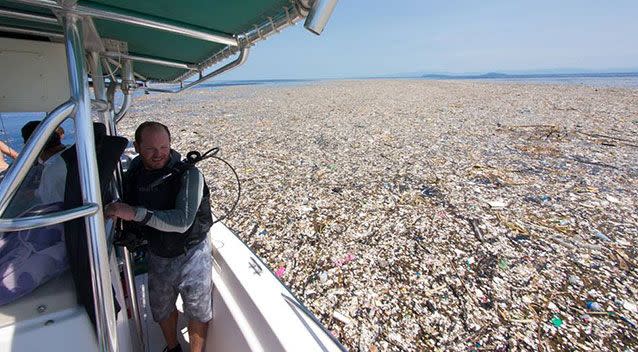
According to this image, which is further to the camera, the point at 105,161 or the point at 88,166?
the point at 105,161

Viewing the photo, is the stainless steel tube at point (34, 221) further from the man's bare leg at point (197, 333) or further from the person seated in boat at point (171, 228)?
the man's bare leg at point (197, 333)

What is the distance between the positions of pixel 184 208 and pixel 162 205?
0.19 m

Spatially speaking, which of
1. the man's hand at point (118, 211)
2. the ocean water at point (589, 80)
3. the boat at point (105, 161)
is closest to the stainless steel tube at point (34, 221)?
the boat at point (105, 161)

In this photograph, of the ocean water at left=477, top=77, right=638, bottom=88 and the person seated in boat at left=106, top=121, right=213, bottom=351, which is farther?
the ocean water at left=477, top=77, right=638, bottom=88

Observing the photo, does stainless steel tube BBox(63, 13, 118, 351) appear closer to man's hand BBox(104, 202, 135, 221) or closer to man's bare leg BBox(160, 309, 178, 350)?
man's hand BBox(104, 202, 135, 221)

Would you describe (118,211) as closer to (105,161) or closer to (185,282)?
(105,161)

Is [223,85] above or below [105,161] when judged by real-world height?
above

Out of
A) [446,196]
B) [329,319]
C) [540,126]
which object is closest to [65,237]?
[329,319]

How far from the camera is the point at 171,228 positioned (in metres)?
2.04

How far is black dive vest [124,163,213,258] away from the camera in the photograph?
2.14 m

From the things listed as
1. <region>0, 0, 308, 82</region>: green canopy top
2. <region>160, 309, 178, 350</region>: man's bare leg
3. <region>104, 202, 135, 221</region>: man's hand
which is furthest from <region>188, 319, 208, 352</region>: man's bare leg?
<region>0, 0, 308, 82</region>: green canopy top

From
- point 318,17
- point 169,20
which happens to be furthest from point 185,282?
point 318,17

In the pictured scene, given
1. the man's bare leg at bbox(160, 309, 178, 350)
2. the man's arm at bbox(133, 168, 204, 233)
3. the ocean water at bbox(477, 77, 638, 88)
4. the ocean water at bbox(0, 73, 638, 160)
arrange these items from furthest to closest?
1. the ocean water at bbox(477, 77, 638, 88)
2. the ocean water at bbox(0, 73, 638, 160)
3. the man's bare leg at bbox(160, 309, 178, 350)
4. the man's arm at bbox(133, 168, 204, 233)

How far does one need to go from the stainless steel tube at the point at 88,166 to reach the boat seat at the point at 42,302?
272mm
